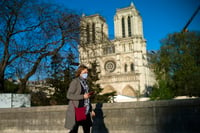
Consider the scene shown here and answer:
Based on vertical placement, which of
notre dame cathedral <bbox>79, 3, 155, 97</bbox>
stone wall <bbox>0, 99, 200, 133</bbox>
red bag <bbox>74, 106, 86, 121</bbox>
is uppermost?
notre dame cathedral <bbox>79, 3, 155, 97</bbox>

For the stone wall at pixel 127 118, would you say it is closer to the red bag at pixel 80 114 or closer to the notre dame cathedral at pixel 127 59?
the red bag at pixel 80 114

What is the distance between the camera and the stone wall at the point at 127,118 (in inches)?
210

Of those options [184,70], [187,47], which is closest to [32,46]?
[184,70]

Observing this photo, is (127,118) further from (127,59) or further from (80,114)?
(127,59)

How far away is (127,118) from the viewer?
610 centimetres

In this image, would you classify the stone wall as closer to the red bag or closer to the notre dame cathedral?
the red bag

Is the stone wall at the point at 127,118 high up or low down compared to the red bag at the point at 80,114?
down

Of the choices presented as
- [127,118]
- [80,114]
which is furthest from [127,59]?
[80,114]

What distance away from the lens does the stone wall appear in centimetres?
534

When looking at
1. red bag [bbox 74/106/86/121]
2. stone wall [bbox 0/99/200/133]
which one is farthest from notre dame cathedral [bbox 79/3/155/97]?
red bag [bbox 74/106/86/121]

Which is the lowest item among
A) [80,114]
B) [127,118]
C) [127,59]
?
[127,118]

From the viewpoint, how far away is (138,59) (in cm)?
6744

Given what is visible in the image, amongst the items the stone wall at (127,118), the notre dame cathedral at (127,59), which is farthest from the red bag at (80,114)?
the notre dame cathedral at (127,59)

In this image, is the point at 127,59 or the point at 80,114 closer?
the point at 80,114
